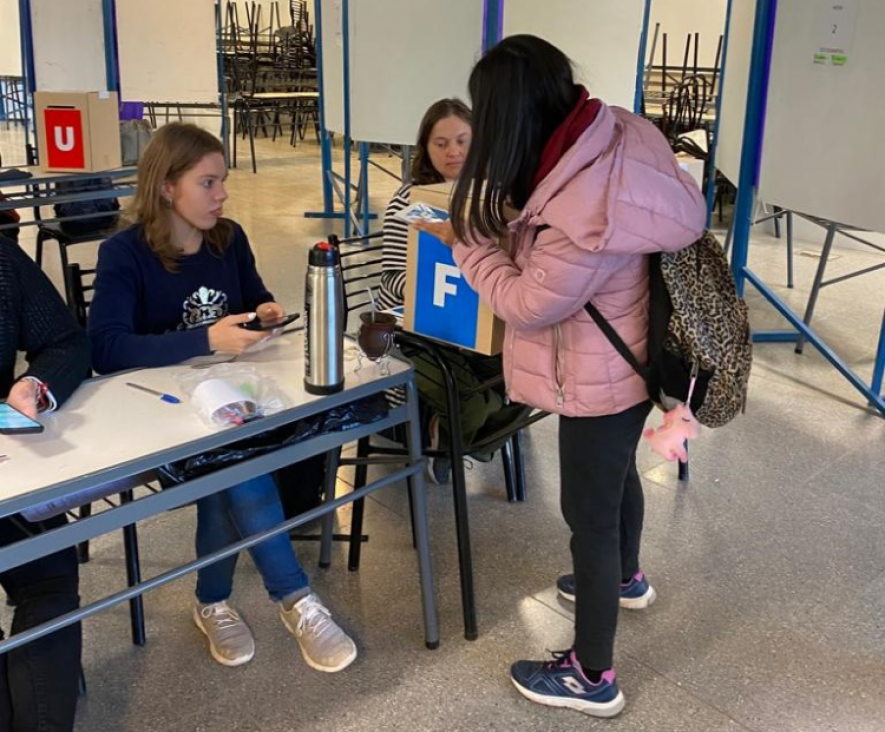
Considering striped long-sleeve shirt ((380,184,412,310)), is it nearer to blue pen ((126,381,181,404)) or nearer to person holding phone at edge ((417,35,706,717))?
person holding phone at edge ((417,35,706,717))

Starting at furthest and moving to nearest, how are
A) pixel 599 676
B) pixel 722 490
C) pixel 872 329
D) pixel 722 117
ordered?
pixel 722 117, pixel 872 329, pixel 722 490, pixel 599 676

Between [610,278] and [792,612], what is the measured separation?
102cm

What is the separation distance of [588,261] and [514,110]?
0.25 m

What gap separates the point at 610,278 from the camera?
4.61ft

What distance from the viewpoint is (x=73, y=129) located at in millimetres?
3600

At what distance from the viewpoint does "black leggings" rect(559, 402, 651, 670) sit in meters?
1.50

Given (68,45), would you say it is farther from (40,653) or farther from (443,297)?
(40,653)

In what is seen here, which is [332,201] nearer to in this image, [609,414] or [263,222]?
[263,222]

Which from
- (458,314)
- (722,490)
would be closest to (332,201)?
(722,490)

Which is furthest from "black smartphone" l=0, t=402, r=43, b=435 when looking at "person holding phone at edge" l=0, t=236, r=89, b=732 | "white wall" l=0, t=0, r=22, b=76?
"white wall" l=0, t=0, r=22, b=76

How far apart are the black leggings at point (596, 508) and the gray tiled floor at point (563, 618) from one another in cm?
18

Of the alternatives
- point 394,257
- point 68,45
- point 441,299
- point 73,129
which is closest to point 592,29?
point 73,129

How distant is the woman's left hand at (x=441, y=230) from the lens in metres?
1.65

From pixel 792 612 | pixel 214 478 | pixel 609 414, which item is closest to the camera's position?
pixel 214 478
